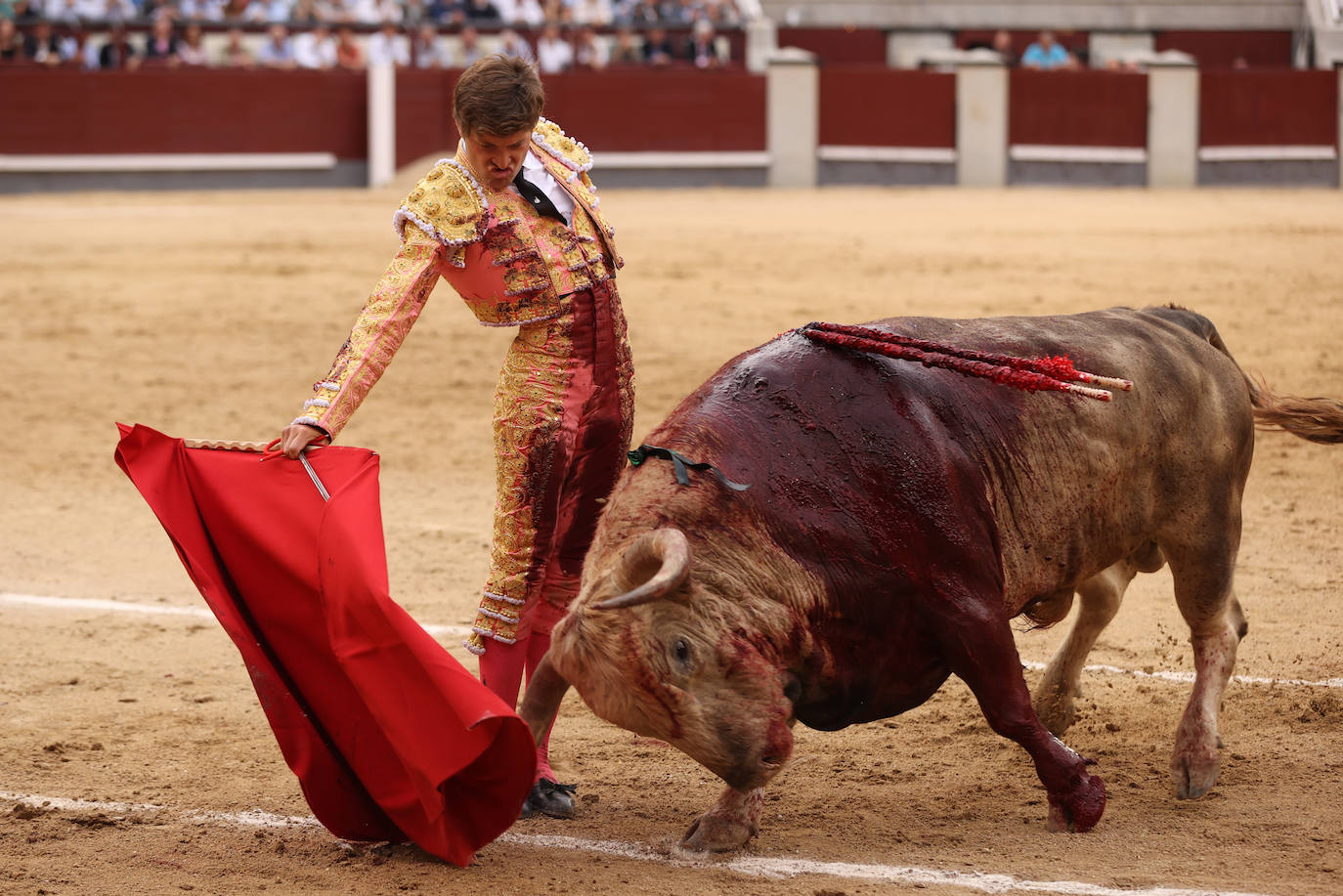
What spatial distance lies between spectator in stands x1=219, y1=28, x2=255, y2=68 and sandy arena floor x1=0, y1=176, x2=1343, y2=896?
4781 mm

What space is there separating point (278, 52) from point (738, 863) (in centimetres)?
1575

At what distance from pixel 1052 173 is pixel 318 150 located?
778 centimetres

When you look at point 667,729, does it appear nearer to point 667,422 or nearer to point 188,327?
point 667,422

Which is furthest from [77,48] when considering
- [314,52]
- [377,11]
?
[377,11]

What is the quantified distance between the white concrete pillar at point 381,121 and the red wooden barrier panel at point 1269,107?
8.43 m

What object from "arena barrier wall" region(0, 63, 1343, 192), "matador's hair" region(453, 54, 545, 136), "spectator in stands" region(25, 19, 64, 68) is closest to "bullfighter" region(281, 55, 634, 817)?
"matador's hair" region(453, 54, 545, 136)

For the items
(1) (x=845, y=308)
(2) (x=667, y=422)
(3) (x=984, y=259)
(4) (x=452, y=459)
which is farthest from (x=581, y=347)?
(3) (x=984, y=259)

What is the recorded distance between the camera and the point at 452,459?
730 centimetres

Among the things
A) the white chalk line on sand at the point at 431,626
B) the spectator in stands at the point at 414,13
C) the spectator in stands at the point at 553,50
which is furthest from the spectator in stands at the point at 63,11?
the white chalk line on sand at the point at 431,626

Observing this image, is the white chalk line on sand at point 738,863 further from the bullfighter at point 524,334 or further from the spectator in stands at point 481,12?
the spectator in stands at point 481,12

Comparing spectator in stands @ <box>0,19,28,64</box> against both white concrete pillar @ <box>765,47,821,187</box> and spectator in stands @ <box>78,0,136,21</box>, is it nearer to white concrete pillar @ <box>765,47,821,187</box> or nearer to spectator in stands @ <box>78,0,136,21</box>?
spectator in stands @ <box>78,0,136,21</box>

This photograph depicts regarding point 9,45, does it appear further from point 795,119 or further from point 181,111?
point 795,119

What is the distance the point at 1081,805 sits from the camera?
317 cm

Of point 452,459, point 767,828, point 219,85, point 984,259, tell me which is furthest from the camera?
point 219,85
